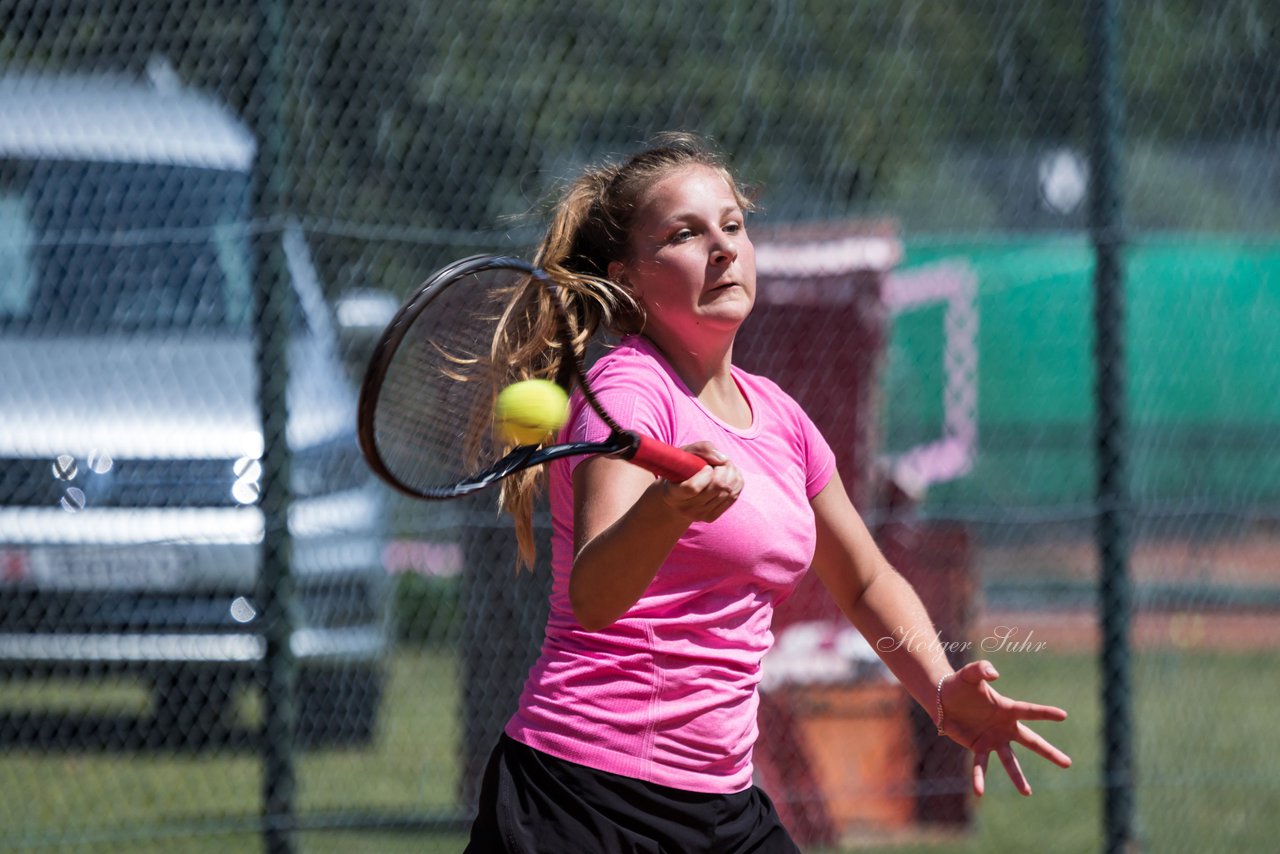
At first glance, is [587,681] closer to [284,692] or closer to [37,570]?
[284,692]

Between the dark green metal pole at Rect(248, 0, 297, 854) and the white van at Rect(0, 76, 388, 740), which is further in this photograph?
the white van at Rect(0, 76, 388, 740)

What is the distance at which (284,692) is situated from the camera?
4.02m

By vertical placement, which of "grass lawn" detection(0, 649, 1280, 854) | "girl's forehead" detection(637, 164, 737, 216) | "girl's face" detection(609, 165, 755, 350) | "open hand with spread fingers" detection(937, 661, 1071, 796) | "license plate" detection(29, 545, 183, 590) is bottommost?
"grass lawn" detection(0, 649, 1280, 854)

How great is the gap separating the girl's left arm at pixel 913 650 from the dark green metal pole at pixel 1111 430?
2048 mm

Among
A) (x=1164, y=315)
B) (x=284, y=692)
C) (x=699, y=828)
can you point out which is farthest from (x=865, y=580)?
(x=1164, y=315)

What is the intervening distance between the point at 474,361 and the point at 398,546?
8.04 ft

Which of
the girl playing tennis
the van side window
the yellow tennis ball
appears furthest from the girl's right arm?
the van side window

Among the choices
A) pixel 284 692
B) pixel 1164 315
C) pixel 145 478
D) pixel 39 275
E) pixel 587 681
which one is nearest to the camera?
pixel 587 681

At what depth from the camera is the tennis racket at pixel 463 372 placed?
218 cm

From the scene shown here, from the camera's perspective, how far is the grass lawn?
4.40 meters

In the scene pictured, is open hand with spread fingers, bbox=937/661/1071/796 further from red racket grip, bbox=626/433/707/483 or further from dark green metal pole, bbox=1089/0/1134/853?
dark green metal pole, bbox=1089/0/1134/853

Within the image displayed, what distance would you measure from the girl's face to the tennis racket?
6.4 inches

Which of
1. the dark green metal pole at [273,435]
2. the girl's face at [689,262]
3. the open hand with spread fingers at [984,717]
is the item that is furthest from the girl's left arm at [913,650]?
the dark green metal pole at [273,435]

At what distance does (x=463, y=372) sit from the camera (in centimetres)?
247
